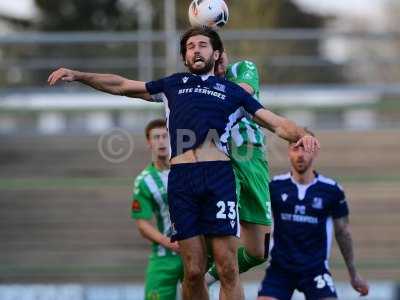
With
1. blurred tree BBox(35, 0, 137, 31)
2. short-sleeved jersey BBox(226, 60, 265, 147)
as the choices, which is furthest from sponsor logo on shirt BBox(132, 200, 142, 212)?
blurred tree BBox(35, 0, 137, 31)

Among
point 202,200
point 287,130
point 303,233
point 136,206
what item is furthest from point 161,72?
point 287,130

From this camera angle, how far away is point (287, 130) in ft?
20.2

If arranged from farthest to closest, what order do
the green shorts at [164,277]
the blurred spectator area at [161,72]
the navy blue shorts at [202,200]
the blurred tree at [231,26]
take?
the blurred tree at [231,26] → the blurred spectator area at [161,72] → the green shorts at [164,277] → the navy blue shorts at [202,200]

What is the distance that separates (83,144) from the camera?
41.5 feet

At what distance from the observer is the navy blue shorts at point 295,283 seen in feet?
26.4

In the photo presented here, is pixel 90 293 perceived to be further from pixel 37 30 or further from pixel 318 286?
pixel 37 30

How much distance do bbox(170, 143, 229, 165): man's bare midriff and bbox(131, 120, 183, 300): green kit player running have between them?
1504 mm

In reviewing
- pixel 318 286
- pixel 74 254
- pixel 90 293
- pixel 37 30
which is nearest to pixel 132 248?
pixel 74 254

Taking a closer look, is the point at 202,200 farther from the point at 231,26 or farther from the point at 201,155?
the point at 231,26

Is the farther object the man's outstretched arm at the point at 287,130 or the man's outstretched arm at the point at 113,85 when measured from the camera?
the man's outstretched arm at the point at 113,85

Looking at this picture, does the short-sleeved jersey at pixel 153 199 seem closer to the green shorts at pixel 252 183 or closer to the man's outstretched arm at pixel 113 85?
the green shorts at pixel 252 183

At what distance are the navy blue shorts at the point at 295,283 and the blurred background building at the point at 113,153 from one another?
164 centimetres

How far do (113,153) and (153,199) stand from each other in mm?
3773

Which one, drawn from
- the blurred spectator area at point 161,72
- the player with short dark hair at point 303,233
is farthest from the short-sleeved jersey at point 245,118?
the blurred spectator area at point 161,72
